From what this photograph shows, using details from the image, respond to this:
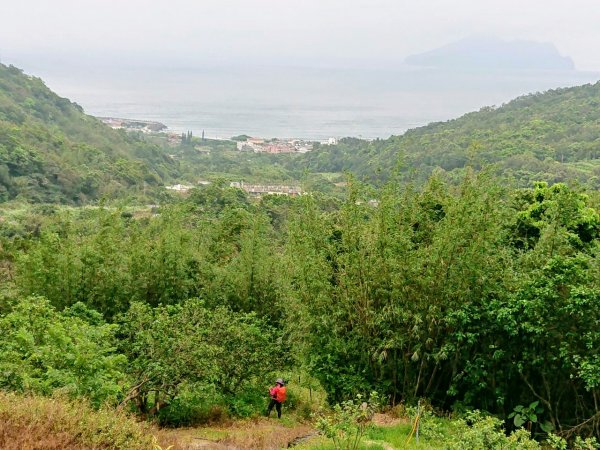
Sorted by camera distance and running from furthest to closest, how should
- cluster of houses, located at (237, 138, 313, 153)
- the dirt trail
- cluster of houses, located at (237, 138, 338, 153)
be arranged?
cluster of houses, located at (237, 138, 313, 153) < cluster of houses, located at (237, 138, 338, 153) < the dirt trail

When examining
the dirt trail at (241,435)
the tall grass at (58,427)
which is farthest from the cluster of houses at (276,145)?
the tall grass at (58,427)

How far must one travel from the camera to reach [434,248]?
324 inches

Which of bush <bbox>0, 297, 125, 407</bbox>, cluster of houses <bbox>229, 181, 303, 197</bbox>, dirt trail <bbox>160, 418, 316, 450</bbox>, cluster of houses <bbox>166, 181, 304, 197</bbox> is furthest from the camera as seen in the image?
cluster of houses <bbox>229, 181, 303, 197</bbox>

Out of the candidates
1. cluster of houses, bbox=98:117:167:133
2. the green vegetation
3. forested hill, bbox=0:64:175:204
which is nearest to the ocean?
cluster of houses, bbox=98:117:167:133

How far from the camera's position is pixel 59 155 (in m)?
58.8

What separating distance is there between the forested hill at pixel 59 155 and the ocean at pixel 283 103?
29.8 metres

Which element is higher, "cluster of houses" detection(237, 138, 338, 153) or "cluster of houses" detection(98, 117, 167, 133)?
"cluster of houses" detection(98, 117, 167, 133)

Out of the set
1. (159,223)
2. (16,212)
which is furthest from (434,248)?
(16,212)

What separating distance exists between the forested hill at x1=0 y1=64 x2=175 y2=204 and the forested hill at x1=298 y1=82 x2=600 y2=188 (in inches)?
800

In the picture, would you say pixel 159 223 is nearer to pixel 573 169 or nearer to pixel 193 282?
pixel 193 282

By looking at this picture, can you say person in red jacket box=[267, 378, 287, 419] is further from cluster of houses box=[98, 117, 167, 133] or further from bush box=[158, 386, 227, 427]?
cluster of houses box=[98, 117, 167, 133]

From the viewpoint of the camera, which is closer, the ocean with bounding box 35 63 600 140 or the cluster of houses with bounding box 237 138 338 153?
the cluster of houses with bounding box 237 138 338 153

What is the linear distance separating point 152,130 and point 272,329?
104 m

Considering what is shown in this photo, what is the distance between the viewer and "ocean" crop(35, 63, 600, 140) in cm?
11212
